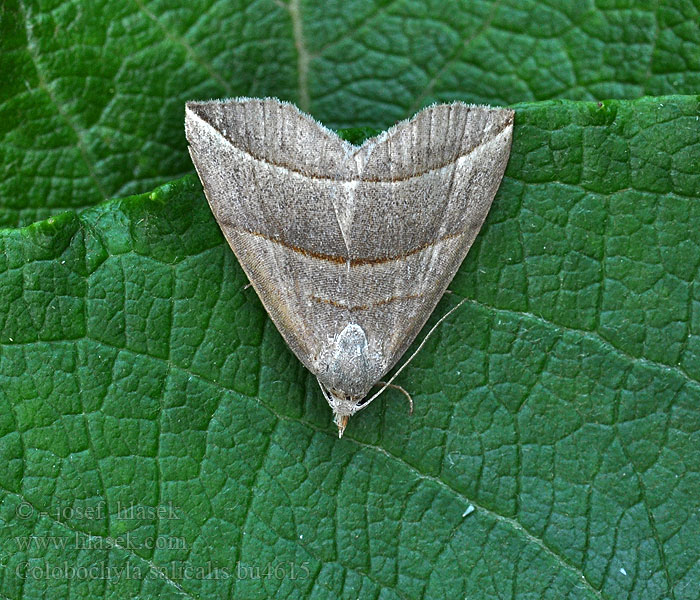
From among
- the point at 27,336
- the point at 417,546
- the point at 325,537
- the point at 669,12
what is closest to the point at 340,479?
the point at 325,537

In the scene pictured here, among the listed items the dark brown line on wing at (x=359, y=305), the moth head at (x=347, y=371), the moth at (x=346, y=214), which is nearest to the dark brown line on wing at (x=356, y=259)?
the moth at (x=346, y=214)

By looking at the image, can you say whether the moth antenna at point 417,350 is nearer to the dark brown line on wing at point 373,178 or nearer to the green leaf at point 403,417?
the green leaf at point 403,417

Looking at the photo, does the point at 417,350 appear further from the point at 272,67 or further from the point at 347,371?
the point at 272,67

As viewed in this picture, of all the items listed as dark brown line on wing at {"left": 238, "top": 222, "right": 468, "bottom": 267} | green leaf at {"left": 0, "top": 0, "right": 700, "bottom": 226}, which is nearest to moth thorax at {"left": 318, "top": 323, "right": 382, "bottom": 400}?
Result: dark brown line on wing at {"left": 238, "top": 222, "right": 468, "bottom": 267}

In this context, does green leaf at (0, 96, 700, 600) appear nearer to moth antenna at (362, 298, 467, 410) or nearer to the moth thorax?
moth antenna at (362, 298, 467, 410)

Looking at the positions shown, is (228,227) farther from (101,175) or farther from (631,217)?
(631,217)

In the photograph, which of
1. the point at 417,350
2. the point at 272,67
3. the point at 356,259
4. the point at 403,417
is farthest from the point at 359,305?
the point at 272,67
